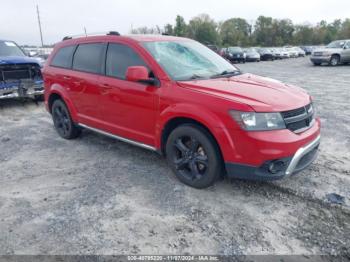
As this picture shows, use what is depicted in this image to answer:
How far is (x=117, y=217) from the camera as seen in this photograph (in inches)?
130

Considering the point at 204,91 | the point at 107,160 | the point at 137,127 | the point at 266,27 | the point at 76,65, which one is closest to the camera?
the point at 204,91

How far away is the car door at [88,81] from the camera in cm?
476

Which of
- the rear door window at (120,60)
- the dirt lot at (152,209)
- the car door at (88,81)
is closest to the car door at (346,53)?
the dirt lot at (152,209)

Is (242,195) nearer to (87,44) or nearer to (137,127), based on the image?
(137,127)

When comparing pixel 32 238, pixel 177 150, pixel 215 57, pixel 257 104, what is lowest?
pixel 32 238

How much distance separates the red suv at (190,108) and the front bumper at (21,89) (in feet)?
11.8

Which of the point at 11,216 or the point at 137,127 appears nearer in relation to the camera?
the point at 11,216

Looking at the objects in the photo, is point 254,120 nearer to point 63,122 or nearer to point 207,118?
point 207,118

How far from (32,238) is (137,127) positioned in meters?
1.86

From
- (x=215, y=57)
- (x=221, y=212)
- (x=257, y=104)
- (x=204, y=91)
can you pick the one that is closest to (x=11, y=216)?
(x=221, y=212)

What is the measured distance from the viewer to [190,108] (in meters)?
3.58

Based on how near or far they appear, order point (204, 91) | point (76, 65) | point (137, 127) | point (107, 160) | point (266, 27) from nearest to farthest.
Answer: point (204, 91), point (137, 127), point (107, 160), point (76, 65), point (266, 27)

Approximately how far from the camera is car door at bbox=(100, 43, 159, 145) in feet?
13.4

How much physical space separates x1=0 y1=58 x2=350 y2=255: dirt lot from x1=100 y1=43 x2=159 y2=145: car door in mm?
541
